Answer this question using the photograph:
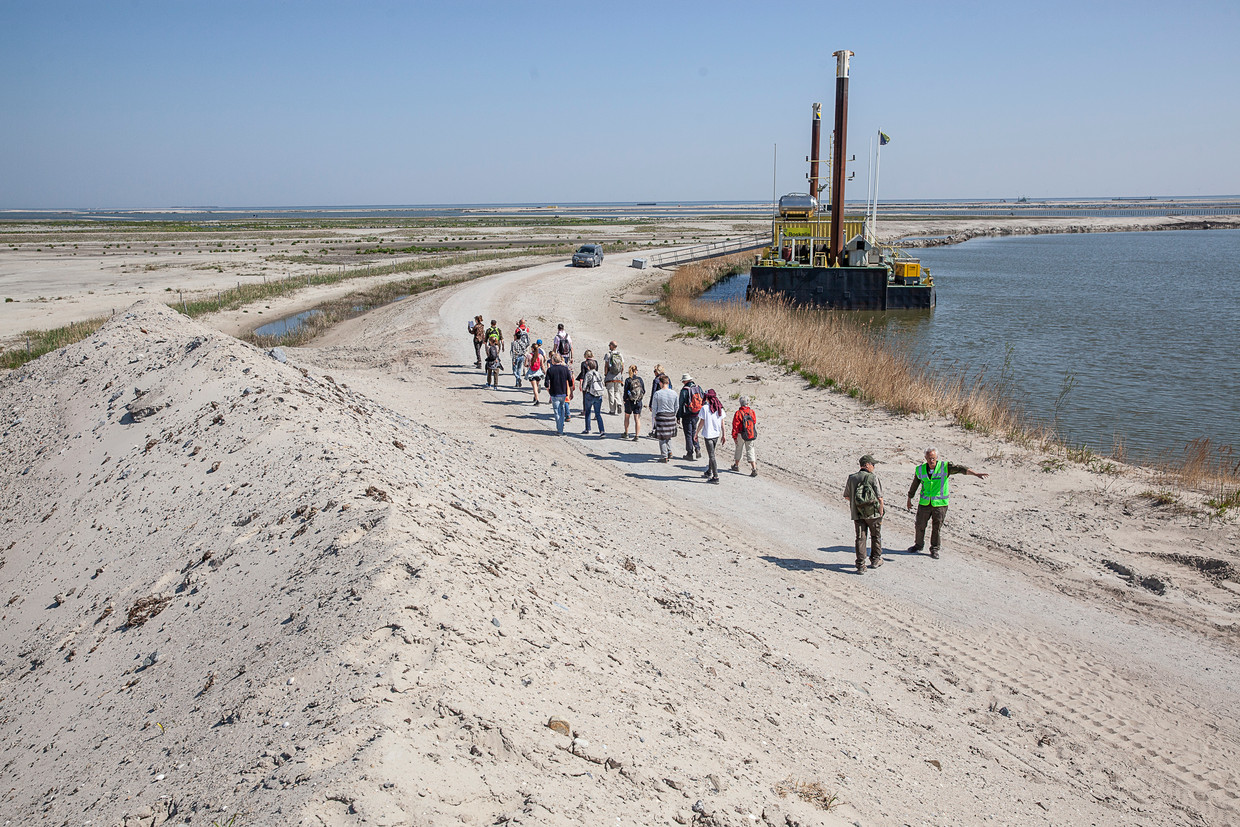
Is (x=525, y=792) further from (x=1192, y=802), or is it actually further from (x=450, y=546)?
(x=1192, y=802)

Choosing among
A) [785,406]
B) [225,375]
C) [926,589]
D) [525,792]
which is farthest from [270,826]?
[785,406]

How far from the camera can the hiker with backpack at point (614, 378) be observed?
17266mm

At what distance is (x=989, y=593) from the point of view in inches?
384

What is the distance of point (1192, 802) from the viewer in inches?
252

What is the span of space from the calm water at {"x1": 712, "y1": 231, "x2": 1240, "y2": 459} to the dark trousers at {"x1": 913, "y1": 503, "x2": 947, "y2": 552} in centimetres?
954

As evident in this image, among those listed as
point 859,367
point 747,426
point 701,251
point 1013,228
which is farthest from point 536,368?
point 1013,228

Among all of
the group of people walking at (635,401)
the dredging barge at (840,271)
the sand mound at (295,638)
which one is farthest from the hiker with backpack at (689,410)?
the dredging barge at (840,271)

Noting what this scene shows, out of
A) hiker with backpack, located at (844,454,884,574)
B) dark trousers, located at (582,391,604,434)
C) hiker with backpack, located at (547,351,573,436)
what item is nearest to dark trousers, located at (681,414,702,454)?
dark trousers, located at (582,391,604,434)

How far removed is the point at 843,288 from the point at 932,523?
31043mm

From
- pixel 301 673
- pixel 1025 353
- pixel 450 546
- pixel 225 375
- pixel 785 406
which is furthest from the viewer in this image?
pixel 1025 353

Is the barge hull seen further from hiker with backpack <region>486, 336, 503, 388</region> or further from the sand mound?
the sand mound

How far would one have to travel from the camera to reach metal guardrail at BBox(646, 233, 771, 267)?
5912 cm

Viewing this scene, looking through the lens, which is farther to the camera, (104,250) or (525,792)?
(104,250)

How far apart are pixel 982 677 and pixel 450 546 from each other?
5617 millimetres
